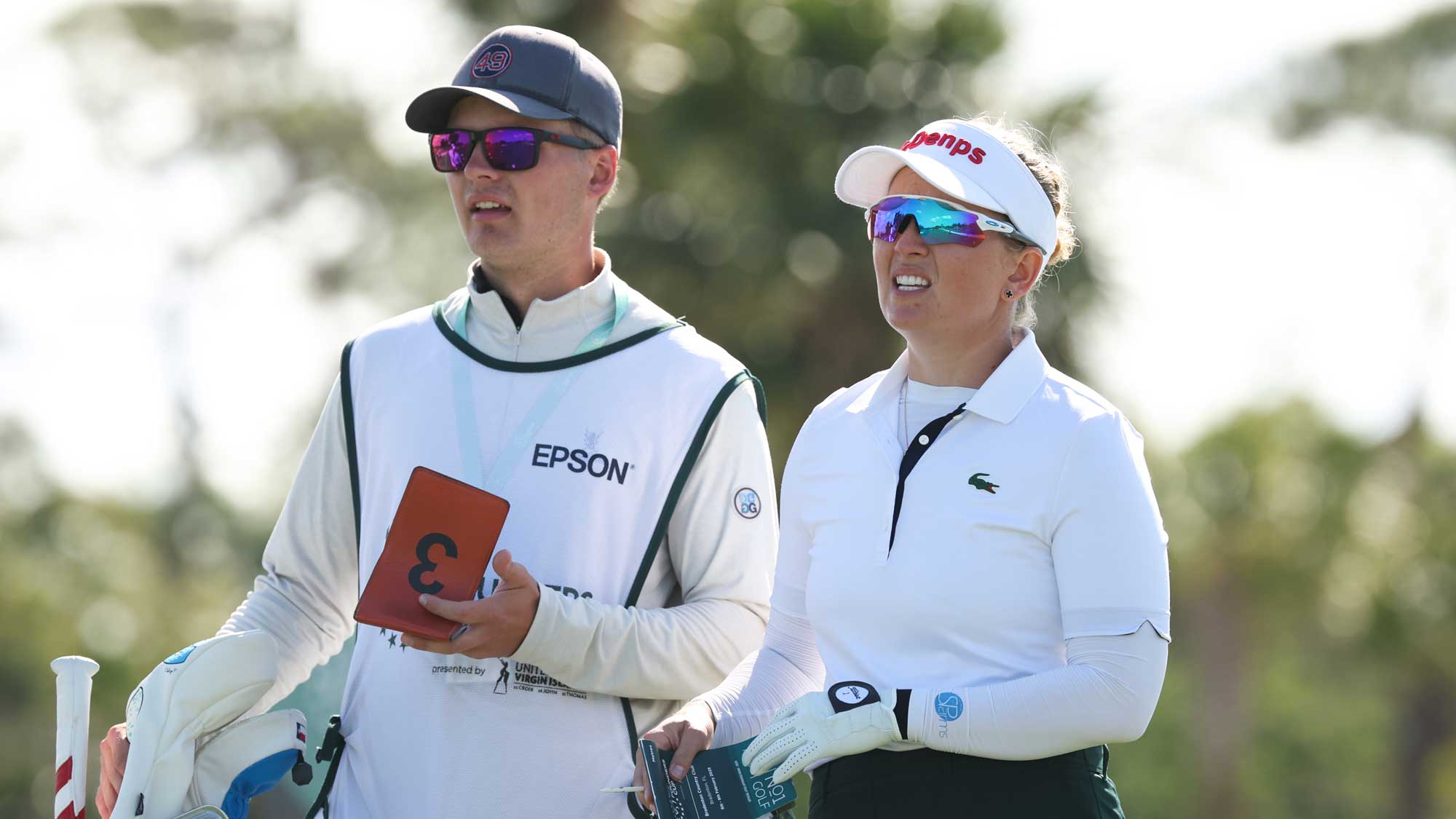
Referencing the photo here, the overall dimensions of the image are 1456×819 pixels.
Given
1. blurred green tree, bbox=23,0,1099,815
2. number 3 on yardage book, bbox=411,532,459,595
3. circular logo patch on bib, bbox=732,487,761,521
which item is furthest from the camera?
blurred green tree, bbox=23,0,1099,815

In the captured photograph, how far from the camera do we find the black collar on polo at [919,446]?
3434 mm

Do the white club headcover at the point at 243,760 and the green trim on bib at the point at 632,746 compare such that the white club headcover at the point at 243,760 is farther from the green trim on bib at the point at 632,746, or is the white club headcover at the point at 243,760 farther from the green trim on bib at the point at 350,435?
the green trim on bib at the point at 632,746

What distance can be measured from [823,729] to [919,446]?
1.92 feet

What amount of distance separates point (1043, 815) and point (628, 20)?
11981 mm

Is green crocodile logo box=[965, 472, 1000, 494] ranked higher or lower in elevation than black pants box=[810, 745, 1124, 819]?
higher

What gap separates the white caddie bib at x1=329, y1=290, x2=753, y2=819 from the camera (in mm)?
3889

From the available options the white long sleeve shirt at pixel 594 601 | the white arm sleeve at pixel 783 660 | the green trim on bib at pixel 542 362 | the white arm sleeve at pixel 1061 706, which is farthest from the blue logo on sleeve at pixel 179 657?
the white arm sleeve at pixel 1061 706

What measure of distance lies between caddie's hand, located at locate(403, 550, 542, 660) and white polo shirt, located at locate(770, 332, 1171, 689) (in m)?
0.62

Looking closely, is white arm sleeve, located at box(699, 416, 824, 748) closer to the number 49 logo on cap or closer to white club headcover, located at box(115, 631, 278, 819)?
white club headcover, located at box(115, 631, 278, 819)

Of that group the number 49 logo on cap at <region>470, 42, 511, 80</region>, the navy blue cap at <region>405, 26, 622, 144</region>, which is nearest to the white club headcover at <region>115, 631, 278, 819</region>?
the navy blue cap at <region>405, 26, 622, 144</region>

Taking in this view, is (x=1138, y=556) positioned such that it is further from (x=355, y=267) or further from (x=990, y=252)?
(x=355, y=267)

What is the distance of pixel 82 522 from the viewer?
75.9ft

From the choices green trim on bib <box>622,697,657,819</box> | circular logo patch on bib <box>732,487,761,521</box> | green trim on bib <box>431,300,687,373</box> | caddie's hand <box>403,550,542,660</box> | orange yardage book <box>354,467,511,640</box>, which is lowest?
green trim on bib <box>622,697,657,819</box>

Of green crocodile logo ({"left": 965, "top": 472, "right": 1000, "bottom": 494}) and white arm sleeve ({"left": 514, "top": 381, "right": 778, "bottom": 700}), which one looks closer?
green crocodile logo ({"left": 965, "top": 472, "right": 1000, "bottom": 494})
